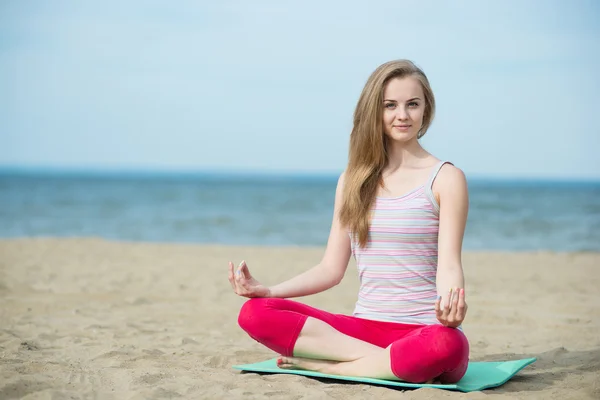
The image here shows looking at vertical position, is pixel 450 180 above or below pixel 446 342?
above

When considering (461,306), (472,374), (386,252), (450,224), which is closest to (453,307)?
(461,306)

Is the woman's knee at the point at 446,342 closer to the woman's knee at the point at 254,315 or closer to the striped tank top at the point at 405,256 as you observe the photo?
the striped tank top at the point at 405,256

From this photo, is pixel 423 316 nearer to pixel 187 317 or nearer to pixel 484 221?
pixel 187 317

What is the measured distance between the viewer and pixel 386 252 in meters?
3.45

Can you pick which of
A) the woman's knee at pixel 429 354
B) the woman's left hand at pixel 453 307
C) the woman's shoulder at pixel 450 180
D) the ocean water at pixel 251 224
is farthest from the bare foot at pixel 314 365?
the ocean water at pixel 251 224

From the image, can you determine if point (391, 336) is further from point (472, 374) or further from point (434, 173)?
point (434, 173)

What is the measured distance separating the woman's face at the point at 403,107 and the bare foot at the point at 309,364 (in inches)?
46.6

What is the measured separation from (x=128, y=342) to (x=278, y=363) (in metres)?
1.42

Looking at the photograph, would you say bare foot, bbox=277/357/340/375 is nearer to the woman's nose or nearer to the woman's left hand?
the woman's left hand

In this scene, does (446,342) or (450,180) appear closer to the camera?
(446,342)

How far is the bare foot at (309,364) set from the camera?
11.4ft

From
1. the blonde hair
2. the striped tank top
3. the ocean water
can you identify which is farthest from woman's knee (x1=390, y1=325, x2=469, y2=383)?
the ocean water

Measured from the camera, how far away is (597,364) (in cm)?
409

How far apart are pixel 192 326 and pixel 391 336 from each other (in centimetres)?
234
